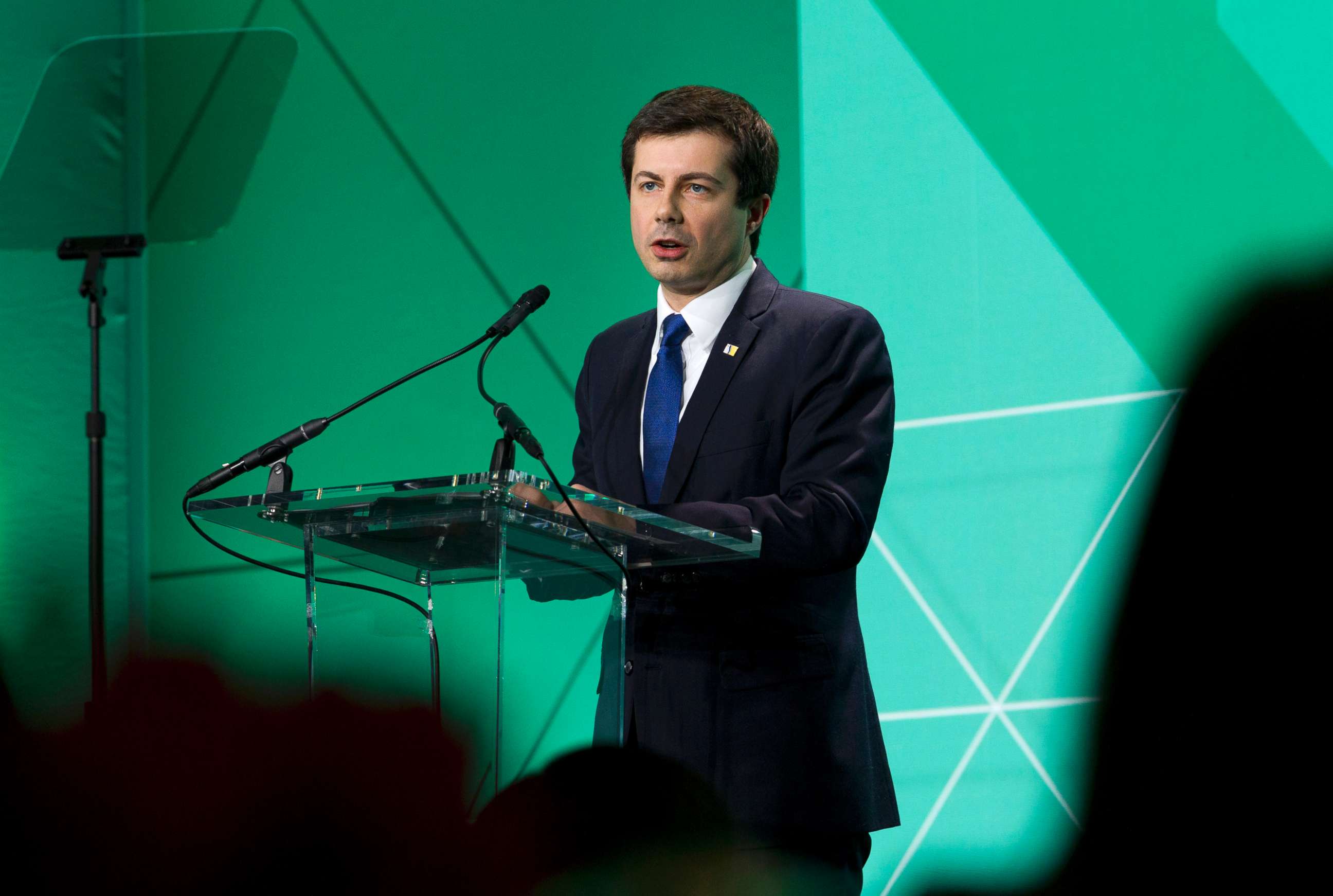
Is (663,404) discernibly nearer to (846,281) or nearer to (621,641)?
(621,641)

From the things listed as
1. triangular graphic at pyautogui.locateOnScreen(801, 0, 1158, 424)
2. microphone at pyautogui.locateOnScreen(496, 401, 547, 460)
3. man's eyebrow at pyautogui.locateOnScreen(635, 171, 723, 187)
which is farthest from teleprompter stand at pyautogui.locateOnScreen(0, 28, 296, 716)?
microphone at pyautogui.locateOnScreen(496, 401, 547, 460)

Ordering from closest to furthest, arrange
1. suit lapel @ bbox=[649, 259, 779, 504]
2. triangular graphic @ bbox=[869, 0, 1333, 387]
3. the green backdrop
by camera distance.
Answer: suit lapel @ bbox=[649, 259, 779, 504] < triangular graphic @ bbox=[869, 0, 1333, 387] < the green backdrop

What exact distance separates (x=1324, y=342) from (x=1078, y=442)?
0.48m

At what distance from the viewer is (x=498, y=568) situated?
4.71 feet

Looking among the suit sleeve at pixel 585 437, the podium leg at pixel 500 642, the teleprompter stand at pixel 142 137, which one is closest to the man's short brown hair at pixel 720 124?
the suit sleeve at pixel 585 437

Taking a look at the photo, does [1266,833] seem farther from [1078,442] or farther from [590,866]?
[590,866]

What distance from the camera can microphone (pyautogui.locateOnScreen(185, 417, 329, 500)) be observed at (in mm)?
1552

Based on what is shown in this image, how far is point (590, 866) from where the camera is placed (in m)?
0.66

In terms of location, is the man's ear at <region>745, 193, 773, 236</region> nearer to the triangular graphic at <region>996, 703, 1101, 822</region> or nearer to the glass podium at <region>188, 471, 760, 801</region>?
the glass podium at <region>188, 471, 760, 801</region>

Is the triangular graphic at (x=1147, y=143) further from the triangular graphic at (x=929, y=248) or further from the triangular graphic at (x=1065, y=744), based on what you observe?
the triangular graphic at (x=1065, y=744)

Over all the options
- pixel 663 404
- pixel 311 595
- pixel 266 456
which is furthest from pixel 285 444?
pixel 663 404

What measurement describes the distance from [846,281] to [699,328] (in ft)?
3.52

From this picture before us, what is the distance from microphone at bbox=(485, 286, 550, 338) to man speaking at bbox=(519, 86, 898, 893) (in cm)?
26

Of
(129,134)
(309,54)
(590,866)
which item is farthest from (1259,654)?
(129,134)
